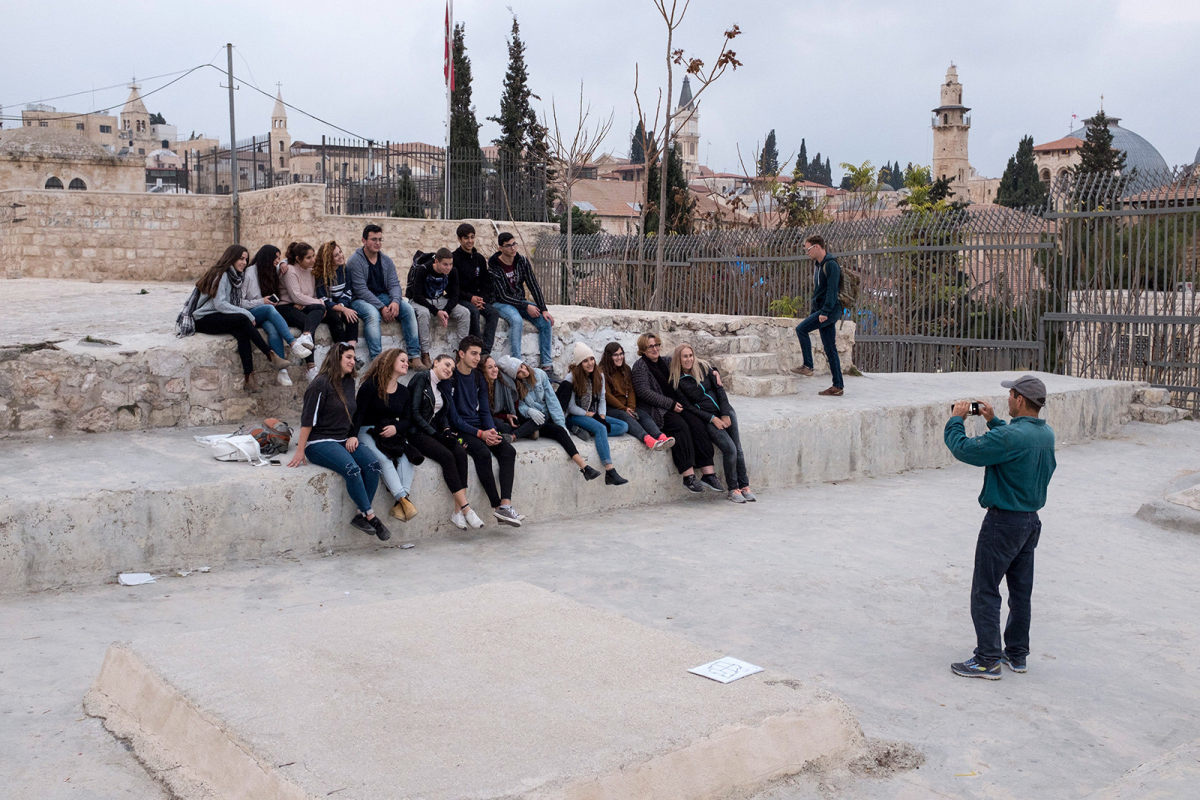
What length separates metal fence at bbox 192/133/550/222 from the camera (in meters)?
18.7

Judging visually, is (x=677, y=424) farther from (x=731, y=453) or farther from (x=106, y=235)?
(x=106, y=235)

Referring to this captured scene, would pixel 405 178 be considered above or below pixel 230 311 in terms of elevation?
above

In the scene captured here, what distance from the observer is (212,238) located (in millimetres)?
17281

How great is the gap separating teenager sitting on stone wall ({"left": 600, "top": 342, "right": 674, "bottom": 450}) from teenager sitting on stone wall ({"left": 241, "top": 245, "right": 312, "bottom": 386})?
235cm

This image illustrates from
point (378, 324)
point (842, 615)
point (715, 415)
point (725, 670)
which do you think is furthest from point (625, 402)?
point (725, 670)

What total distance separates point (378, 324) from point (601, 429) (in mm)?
1981

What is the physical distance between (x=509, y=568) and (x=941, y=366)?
351 inches

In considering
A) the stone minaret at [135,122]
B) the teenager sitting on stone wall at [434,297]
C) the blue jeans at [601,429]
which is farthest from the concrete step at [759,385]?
the stone minaret at [135,122]

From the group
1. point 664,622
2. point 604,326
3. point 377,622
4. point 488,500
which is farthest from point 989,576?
point 604,326

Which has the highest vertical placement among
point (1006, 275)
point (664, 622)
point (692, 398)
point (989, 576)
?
point (1006, 275)

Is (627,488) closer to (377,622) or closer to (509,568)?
(509,568)

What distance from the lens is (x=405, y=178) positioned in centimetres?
1933

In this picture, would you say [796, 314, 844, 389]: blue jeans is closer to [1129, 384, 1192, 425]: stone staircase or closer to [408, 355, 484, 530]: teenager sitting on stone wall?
[1129, 384, 1192, 425]: stone staircase

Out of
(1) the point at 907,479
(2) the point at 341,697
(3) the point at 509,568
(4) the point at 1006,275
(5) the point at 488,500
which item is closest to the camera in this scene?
(2) the point at 341,697
